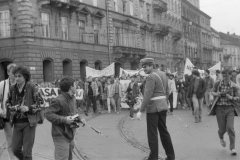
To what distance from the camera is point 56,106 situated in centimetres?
632

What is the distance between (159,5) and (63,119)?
5251 cm

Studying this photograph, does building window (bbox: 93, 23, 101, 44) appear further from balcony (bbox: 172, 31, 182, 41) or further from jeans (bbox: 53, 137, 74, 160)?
jeans (bbox: 53, 137, 74, 160)

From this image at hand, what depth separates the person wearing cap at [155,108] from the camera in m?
8.36

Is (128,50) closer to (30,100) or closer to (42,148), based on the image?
(42,148)

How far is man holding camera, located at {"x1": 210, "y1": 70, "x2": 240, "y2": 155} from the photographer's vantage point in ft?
30.7

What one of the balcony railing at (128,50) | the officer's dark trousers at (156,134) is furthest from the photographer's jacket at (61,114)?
the balcony railing at (128,50)

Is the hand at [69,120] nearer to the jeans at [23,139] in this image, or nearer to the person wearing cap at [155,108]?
the jeans at [23,139]

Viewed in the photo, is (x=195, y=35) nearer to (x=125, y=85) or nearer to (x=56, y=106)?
(x=125, y=85)

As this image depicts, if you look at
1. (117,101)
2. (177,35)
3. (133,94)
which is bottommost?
(117,101)

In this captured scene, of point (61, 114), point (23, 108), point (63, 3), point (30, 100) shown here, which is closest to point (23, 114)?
point (23, 108)

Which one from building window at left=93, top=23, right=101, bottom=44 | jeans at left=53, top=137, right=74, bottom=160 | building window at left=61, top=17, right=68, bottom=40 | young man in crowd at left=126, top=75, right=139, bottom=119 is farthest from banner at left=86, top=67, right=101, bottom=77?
jeans at left=53, top=137, right=74, bottom=160

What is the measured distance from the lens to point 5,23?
31.5 metres

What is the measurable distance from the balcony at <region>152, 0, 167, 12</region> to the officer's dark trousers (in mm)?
48787

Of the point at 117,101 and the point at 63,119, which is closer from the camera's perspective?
the point at 63,119
